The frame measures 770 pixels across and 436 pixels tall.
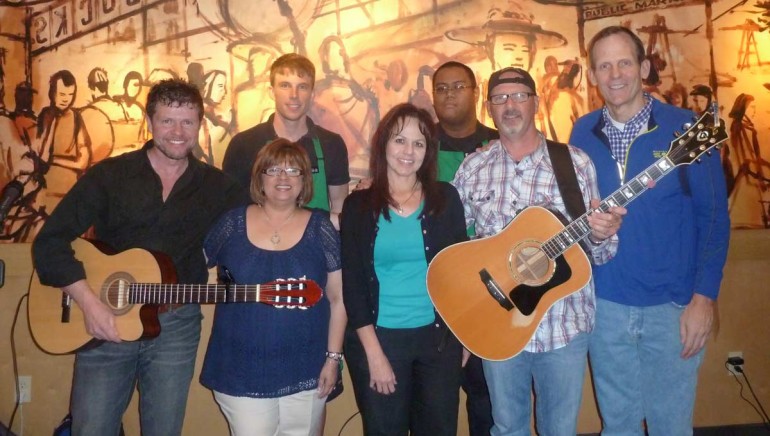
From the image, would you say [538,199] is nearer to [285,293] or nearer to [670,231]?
[670,231]

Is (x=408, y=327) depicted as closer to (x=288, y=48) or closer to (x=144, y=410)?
(x=144, y=410)

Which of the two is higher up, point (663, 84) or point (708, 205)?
point (663, 84)

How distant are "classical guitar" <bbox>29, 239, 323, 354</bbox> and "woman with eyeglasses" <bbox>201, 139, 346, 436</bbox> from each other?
0.06 meters

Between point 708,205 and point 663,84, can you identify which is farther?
point 663,84

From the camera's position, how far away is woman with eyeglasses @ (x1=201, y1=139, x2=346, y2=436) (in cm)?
215

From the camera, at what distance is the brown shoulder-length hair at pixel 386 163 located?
220 centimetres

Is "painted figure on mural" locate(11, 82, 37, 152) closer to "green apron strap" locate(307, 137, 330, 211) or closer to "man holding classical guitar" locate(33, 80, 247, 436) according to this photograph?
"man holding classical guitar" locate(33, 80, 247, 436)

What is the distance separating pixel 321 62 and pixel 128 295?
202 centimetres

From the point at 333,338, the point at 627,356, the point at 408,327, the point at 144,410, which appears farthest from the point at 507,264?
the point at 144,410

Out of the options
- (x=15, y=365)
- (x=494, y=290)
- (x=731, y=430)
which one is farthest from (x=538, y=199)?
(x=15, y=365)

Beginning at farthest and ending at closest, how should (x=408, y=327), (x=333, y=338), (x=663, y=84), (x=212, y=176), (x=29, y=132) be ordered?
(x=663, y=84)
(x=29, y=132)
(x=212, y=176)
(x=333, y=338)
(x=408, y=327)

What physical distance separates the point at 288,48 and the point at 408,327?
2299 mm

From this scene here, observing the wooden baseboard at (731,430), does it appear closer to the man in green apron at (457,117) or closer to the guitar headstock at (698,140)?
the man in green apron at (457,117)

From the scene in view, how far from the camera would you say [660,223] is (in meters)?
2.20
